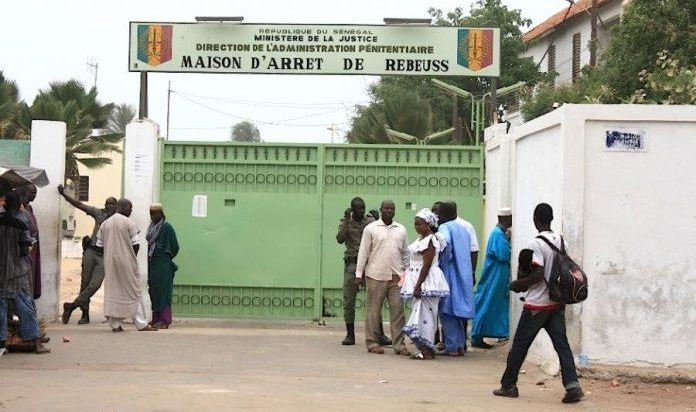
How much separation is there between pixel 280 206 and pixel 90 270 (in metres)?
2.67

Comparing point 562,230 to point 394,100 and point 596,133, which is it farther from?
point 394,100

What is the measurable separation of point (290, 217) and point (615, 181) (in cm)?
563

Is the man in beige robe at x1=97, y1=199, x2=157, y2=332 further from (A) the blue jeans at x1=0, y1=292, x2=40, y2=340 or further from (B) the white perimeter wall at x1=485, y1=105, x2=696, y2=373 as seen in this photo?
(B) the white perimeter wall at x1=485, y1=105, x2=696, y2=373

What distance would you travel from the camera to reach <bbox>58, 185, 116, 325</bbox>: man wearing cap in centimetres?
1331

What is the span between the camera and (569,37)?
41719mm

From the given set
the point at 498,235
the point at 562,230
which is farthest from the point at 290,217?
the point at 562,230

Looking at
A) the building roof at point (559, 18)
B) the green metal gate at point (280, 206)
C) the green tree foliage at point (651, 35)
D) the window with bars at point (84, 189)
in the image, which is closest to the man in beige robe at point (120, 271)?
the green metal gate at point (280, 206)

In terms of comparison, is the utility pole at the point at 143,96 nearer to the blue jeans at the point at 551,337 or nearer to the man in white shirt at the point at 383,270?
the man in white shirt at the point at 383,270

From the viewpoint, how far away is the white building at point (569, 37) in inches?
1490

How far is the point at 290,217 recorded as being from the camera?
551 inches

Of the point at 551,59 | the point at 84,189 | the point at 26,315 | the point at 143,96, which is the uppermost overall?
the point at 551,59

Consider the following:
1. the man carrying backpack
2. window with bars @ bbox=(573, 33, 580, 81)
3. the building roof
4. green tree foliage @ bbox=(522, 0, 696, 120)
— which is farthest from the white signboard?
window with bars @ bbox=(573, 33, 580, 81)

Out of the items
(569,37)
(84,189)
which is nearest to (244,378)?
(569,37)

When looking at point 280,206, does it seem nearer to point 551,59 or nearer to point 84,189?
point 551,59
